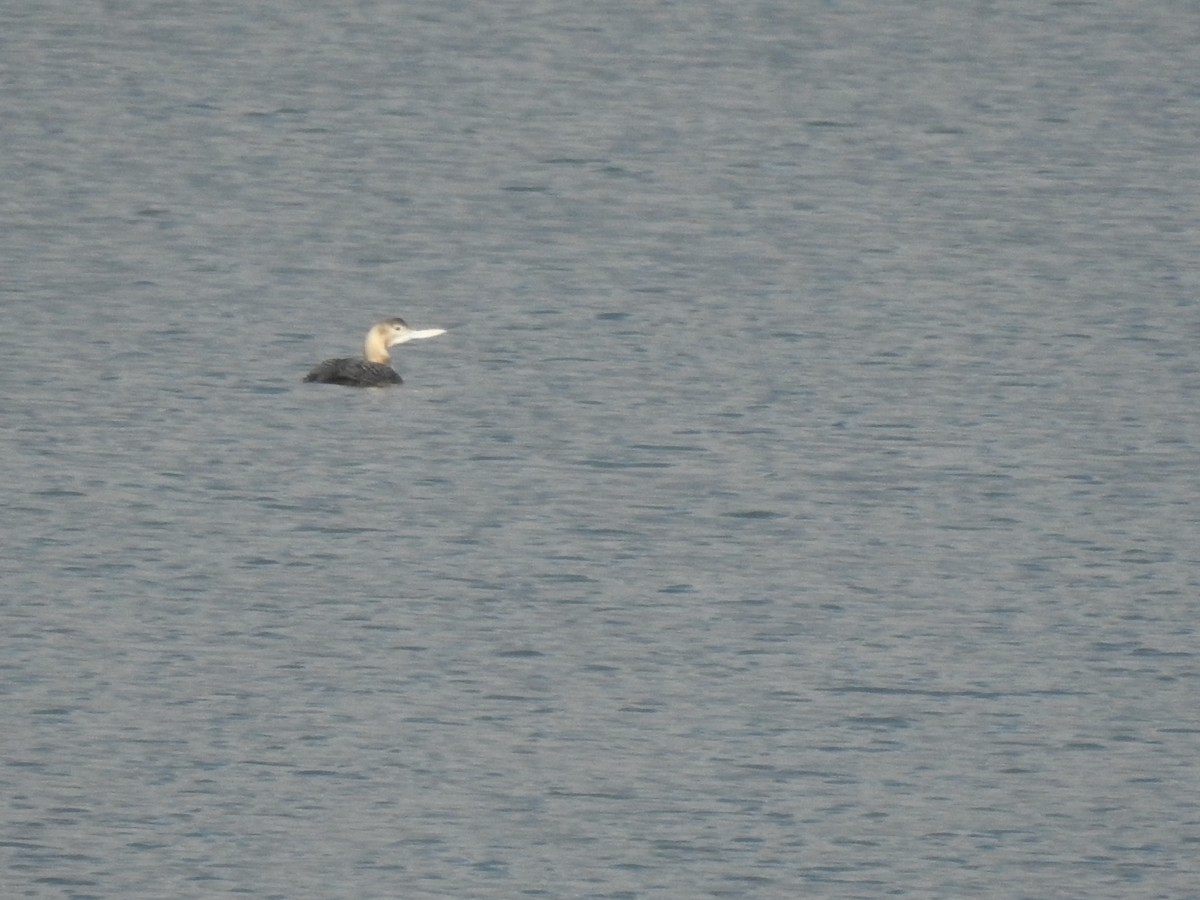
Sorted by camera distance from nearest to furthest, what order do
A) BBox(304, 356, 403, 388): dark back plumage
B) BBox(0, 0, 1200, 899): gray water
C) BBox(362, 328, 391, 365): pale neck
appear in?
BBox(0, 0, 1200, 899): gray water
BBox(304, 356, 403, 388): dark back plumage
BBox(362, 328, 391, 365): pale neck

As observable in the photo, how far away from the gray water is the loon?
136mm

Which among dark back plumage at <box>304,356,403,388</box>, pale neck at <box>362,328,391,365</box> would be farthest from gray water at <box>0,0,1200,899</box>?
pale neck at <box>362,328,391,365</box>

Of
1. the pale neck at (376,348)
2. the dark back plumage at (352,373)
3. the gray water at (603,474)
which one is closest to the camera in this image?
the gray water at (603,474)

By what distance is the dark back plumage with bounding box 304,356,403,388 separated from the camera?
59.1 ft

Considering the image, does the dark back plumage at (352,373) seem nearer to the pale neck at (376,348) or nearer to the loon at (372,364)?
the loon at (372,364)

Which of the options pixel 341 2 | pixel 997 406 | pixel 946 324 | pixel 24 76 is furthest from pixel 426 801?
pixel 341 2

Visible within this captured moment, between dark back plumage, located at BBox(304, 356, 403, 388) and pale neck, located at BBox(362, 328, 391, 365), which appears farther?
pale neck, located at BBox(362, 328, 391, 365)

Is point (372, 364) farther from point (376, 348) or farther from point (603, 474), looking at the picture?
point (603, 474)

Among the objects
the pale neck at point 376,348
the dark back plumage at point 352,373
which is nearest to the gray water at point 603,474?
the dark back plumage at point 352,373

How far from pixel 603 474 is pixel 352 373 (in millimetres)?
2557

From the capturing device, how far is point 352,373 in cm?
1806

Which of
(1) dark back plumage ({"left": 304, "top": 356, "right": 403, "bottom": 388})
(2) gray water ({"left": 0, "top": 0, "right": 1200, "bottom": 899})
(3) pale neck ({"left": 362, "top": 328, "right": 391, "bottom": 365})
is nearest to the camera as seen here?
(2) gray water ({"left": 0, "top": 0, "right": 1200, "bottom": 899})

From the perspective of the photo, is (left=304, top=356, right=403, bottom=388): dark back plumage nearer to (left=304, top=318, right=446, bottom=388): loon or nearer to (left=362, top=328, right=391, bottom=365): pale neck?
(left=304, top=318, right=446, bottom=388): loon

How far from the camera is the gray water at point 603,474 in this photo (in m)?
11.4
